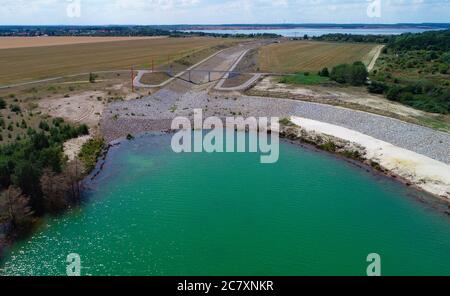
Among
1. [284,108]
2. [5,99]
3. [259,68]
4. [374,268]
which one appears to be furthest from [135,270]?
[259,68]

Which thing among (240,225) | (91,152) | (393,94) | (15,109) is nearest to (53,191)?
(91,152)

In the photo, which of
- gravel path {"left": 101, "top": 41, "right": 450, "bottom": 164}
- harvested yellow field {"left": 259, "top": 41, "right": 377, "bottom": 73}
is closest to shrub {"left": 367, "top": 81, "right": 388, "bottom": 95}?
gravel path {"left": 101, "top": 41, "right": 450, "bottom": 164}

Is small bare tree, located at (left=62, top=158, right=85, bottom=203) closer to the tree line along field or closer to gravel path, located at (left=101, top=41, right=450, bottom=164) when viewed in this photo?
gravel path, located at (left=101, top=41, right=450, bottom=164)

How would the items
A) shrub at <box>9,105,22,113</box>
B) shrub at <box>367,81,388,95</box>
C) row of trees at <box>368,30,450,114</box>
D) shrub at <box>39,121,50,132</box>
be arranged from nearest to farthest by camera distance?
1. shrub at <box>39,121,50,132</box>
2. shrub at <box>9,105,22,113</box>
3. row of trees at <box>368,30,450,114</box>
4. shrub at <box>367,81,388,95</box>

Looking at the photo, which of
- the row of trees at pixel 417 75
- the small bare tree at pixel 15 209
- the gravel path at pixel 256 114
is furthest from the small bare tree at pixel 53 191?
the row of trees at pixel 417 75

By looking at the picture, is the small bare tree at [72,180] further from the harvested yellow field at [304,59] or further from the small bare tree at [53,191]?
the harvested yellow field at [304,59]
